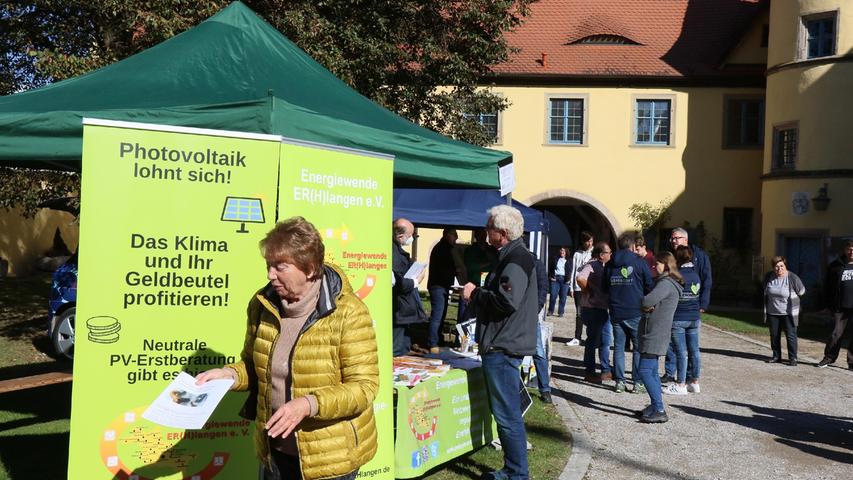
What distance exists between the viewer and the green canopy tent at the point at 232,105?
5016 mm

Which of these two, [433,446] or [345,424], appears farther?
[433,446]

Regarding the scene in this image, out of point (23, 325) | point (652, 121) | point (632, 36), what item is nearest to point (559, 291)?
point (652, 121)

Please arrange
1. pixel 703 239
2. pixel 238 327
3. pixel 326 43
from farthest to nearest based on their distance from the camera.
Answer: pixel 703 239 < pixel 326 43 < pixel 238 327

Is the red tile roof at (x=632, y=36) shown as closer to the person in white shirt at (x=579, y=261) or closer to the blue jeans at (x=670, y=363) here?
the person in white shirt at (x=579, y=261)

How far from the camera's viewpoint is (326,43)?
12.1 m

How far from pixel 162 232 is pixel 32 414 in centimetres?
414

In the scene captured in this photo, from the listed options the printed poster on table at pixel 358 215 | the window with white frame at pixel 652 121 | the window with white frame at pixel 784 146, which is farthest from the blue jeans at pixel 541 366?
the window with white frame at pixel 652 121

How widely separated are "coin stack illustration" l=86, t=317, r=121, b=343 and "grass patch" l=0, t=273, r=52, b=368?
6.82 m

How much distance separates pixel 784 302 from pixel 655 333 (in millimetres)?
5134

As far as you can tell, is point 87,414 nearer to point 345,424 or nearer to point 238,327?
point 238,327

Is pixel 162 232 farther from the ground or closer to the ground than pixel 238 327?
farther from the ground

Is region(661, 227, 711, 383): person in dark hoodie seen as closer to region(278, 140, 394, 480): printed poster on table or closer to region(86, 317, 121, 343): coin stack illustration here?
region(278, 140, 394, 480): printed poster on table

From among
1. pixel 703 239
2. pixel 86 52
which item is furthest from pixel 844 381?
pixel 703 239

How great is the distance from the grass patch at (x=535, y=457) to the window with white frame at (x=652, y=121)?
21.1 m
